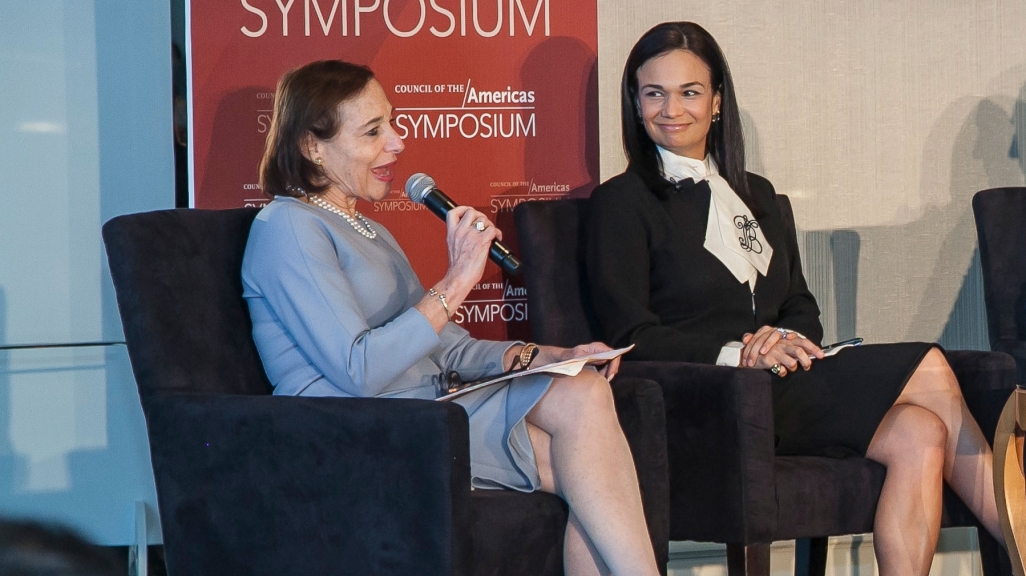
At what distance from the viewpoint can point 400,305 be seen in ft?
7.11

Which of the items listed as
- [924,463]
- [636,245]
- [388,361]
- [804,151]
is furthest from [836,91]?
[388,361]

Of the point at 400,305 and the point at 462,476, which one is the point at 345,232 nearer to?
the point at 400,305

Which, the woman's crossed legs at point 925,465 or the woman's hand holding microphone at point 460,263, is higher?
the woman's hand holding microphone at point 460,263

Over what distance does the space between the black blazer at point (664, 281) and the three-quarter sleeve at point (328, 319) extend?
61 cm

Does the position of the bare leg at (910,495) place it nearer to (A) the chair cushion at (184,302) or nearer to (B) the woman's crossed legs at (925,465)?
(B) the woman's crossed legs at (925,465)

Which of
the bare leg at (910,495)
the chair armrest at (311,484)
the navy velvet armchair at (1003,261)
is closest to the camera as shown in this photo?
the chair armrest at (311,484)

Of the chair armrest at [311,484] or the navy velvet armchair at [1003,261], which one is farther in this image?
the navy velvet armchair at [1003,261]

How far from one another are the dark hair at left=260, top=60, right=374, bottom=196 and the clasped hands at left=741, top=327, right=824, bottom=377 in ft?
2.99

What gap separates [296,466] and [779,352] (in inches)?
41.2

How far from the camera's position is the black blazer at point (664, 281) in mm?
2377

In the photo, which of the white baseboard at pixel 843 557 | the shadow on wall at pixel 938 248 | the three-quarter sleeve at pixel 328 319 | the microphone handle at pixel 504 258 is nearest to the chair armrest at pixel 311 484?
the three-quarter sleeve at pixel 328 319

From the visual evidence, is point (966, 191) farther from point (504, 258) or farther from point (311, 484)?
point (311, 484)

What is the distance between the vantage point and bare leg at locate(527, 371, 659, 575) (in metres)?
1.80

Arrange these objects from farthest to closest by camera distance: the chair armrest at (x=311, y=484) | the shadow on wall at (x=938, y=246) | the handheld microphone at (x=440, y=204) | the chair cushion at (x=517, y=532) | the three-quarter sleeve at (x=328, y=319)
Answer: the shadow on wall at (x=938, y=246) < the handheld microphone at (x=440, y=204) < the three-quarter sleeve at (x=328, y=319) < the chair cushion at (x=517, y=532) < the chair armrest at (x=311, y=484)
